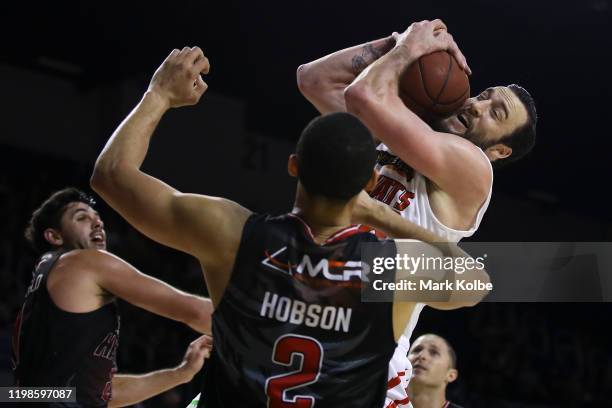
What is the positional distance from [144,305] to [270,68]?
6864 mm

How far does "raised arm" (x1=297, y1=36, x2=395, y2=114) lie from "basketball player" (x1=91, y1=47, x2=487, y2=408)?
1443 millimetres

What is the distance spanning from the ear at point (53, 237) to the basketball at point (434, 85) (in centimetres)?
222

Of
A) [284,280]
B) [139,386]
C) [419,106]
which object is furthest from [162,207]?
[139,386]

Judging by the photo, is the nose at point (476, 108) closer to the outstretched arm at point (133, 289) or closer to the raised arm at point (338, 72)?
the raised arm at point (338, 72)

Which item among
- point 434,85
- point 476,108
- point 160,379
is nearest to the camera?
point 434,85

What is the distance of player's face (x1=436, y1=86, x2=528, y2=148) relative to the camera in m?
3.71

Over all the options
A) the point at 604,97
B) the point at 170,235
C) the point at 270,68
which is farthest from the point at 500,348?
the point at 170,235

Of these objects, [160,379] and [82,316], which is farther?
[160,379]

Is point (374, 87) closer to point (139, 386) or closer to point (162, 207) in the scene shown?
point (162, 207)

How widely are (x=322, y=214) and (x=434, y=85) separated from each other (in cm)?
123

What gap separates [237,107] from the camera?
11.8 m

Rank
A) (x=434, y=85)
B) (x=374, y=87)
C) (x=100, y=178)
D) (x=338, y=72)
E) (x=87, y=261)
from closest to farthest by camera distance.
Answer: (x=100, y=178) → (x=374, y=87) → (x=434, y=85) → (x=338, y=72) → (x=87, y=261)

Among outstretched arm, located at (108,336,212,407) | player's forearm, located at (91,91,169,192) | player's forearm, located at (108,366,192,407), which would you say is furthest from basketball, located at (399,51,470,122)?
player's forearm, located at (108,366,192,407)

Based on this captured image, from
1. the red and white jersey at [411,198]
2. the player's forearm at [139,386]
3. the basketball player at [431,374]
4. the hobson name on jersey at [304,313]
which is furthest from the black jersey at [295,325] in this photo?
the basketball player at [431,374]
